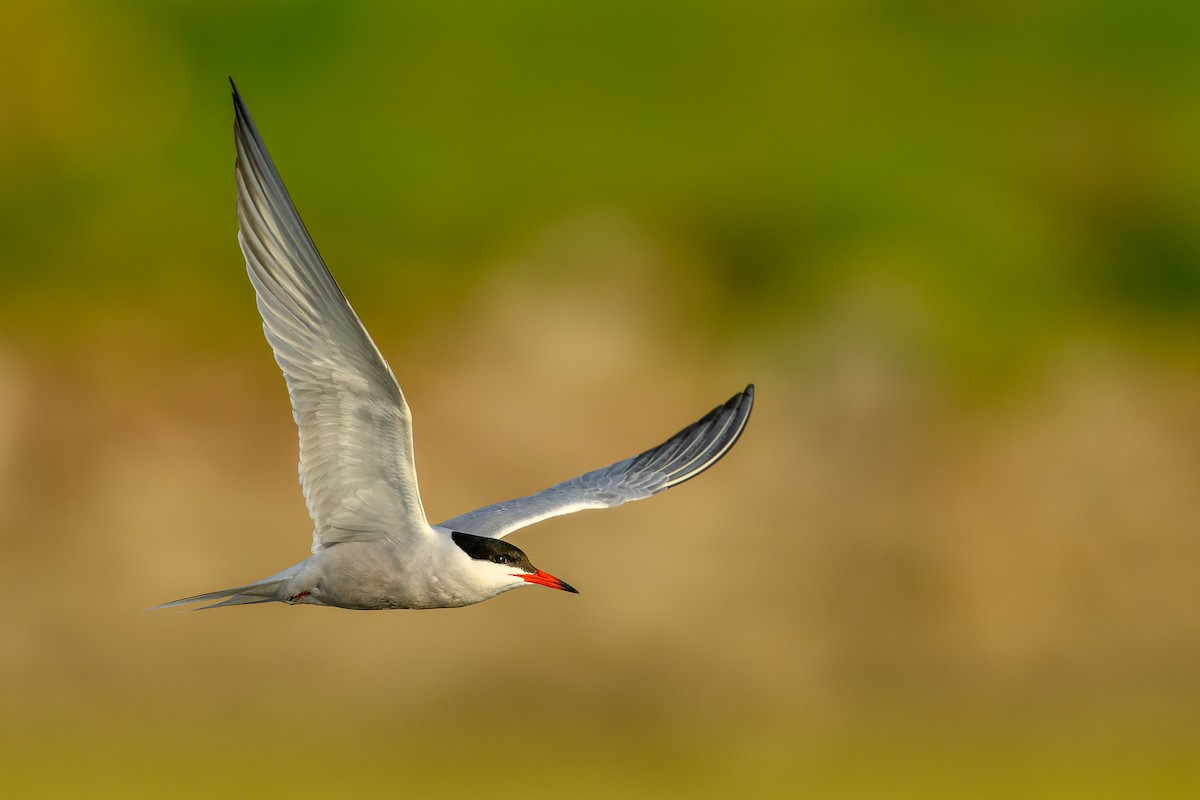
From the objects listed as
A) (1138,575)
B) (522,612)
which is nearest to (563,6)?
(522,612)

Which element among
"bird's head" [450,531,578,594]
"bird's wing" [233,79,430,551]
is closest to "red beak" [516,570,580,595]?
"bird's head" [450,531,578,594]

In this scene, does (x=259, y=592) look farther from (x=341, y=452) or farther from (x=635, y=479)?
(x=635, y=479)

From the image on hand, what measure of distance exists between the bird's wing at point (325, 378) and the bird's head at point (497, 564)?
0.54ft

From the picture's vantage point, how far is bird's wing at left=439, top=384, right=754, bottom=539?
17.7 ft

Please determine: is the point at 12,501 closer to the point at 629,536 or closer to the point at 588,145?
the point at 629,536

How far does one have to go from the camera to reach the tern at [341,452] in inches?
167

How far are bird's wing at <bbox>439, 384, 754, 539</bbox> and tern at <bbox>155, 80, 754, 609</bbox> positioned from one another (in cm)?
46

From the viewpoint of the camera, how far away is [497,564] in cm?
460

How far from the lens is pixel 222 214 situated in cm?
1244

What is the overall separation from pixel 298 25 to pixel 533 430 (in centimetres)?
517

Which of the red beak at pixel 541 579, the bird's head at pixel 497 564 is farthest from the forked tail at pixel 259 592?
the red beak at pixel 541 579

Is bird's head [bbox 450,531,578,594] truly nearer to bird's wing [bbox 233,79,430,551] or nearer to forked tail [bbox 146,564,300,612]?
bird's wing [bbox 233,79,430,551]

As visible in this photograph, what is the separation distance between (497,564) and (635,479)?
51.7 inches

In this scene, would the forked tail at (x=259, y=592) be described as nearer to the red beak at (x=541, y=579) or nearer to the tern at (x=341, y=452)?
the tern at (x=341, y=452)
